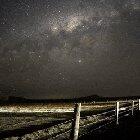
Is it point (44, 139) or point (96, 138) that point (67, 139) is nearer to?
point (44, 139)

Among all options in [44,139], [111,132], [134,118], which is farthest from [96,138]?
[134,118]

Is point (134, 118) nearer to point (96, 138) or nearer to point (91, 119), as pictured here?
point (91, 119)

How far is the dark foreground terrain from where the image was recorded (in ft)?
27.0

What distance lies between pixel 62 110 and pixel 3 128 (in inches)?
406

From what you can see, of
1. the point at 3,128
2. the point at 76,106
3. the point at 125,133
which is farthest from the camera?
the point at 3,128

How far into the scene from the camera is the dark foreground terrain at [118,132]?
8219 millimetres

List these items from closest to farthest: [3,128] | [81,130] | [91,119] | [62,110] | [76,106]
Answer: [76,106]
[81,130]
[91,119]
[3,128]
[62,110]

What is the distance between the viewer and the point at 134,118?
10.6m

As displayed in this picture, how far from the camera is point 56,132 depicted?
28.5 feet

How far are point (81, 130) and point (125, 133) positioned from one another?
154 cm

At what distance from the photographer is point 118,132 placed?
866 centimetres

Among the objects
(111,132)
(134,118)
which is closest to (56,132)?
(111,132)

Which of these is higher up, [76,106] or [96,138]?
[76,106]

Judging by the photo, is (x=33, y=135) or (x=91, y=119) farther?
(x=91, y=119)
